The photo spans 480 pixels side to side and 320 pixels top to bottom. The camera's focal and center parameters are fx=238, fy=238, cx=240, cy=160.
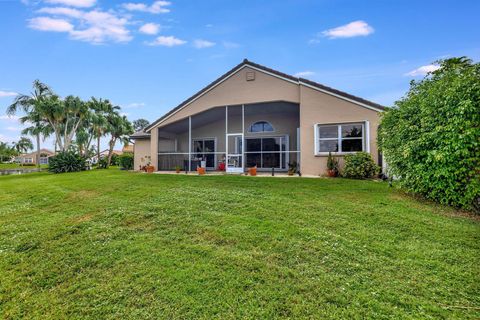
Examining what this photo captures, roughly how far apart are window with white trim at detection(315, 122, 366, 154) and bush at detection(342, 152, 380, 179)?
40.1 inches

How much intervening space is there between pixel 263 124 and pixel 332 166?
6.41 metres

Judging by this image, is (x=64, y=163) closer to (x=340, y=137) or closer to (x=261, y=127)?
(x=261, y=127)

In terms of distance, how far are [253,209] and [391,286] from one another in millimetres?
3501

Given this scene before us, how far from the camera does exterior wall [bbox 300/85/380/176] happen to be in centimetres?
1140

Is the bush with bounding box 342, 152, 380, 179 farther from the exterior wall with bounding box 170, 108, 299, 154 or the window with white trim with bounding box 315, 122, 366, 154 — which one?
the exterior wall with bounding box 170, 108, 299, 154

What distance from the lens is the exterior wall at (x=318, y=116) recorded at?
11398 millimetres

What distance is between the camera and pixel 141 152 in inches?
694

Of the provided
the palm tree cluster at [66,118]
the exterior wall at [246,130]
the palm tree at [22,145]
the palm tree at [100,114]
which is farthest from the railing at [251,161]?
the palm tree at [22,145]

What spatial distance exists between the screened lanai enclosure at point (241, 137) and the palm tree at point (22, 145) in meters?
99.8

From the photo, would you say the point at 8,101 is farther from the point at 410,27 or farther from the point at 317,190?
the point at 410,27

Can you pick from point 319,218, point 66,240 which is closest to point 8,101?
point 66,240

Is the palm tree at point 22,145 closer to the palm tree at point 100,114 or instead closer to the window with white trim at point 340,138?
the palm tree at point 100,114

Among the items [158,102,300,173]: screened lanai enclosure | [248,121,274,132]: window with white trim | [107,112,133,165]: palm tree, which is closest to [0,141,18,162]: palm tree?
[107,112,133,165]: palm tree

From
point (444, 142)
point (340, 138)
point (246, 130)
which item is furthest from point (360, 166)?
point (246, 130)
